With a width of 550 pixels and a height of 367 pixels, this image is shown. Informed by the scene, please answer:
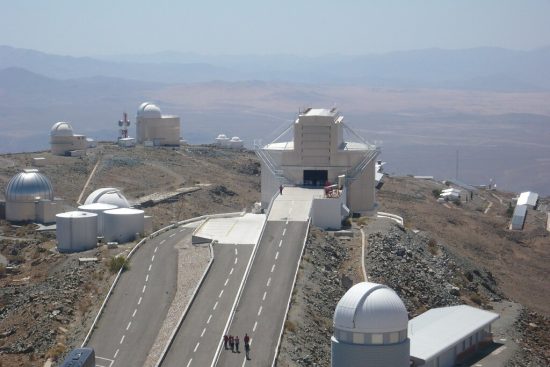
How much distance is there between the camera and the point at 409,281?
2147 inches

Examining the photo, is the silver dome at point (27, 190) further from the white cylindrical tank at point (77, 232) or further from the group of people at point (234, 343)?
the group of people at point (234, 343)

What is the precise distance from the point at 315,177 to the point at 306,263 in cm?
1613

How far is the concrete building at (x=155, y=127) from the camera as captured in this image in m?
116

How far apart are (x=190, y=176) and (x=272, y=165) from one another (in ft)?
113

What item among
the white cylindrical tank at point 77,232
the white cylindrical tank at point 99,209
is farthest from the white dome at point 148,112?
the white cylindrical tank at point 77,232

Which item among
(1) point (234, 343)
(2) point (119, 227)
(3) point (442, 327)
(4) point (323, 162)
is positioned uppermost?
(4) point (323, 162)

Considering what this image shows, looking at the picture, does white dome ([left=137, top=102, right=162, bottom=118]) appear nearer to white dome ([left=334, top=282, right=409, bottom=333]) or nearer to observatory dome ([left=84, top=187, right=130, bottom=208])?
observatory dome ([left=84, top=187, right=130, bottom=208])

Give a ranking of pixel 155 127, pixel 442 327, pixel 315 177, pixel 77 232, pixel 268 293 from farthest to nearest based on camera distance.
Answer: pixel 155 127
pixel 315 177
pixel 77 232
pixel 268 293
pixel 442 327

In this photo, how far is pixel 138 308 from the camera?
156 ft

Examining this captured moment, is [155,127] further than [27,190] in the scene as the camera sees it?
Yes

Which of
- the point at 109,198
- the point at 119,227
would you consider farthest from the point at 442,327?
the point at 109,198

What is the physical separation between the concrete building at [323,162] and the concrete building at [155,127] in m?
48.3

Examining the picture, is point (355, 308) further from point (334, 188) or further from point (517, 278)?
point (517, 278)

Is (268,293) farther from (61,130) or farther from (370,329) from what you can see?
(61,130)
